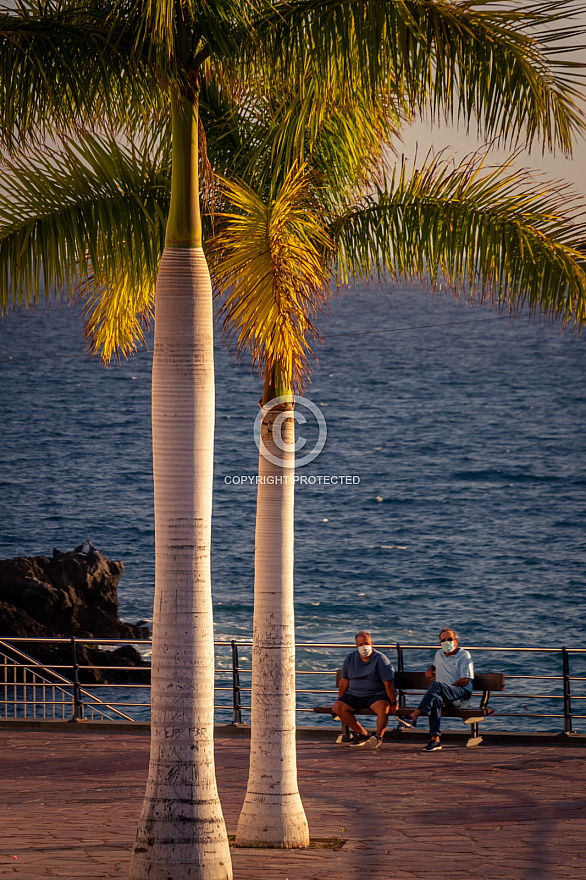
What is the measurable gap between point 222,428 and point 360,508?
641 inches

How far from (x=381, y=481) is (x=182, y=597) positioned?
77.5m

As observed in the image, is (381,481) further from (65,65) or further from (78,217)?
(65,65)

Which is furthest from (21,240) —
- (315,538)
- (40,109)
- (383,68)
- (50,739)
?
(315,538)

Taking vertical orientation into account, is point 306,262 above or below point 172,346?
above

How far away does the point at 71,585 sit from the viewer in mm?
47906

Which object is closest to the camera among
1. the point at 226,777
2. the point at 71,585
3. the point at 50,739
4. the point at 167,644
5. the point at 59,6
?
the point at 167,644

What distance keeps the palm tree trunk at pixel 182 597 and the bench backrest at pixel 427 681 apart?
20.1 feet

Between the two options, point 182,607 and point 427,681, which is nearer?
point 182,607

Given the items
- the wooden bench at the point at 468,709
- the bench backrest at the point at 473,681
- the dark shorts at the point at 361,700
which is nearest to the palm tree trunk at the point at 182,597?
the dark shorts at the point at 361,700

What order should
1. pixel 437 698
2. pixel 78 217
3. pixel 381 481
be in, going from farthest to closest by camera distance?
1. pixel 381 481
2. pixel 437 698
3. pixel 78 217

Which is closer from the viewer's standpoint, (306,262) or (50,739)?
(306,262)

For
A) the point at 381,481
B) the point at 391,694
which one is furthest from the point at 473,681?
the point at 381,481

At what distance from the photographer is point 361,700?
39.5ft

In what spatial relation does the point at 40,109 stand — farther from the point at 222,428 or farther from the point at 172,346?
the point at 222,428
